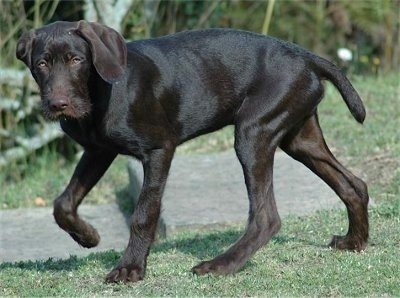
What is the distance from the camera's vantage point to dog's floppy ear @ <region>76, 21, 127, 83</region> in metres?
5.86

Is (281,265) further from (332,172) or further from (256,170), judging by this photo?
(332,172)

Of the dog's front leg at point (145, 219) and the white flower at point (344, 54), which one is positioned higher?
the dog's front leg at point (145, 219)

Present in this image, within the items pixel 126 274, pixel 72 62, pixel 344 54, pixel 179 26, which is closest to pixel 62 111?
pixel 72 62

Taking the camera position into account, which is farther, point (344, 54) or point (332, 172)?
point (344, 54)

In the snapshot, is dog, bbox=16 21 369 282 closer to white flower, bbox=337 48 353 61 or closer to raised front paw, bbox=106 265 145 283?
raised front paw, bbox=106 265 145 283

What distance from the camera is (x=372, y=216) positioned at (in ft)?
24.2

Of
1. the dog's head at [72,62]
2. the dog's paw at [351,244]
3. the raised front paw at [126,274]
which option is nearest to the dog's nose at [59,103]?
the dog's head at [72,62]

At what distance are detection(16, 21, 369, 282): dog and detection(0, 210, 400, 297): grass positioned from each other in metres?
0.13

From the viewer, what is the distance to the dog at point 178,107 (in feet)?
19.4

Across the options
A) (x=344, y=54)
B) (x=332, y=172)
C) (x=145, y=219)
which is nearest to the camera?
(x=145, y=219)

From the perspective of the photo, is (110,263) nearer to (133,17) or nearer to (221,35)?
(221,35)

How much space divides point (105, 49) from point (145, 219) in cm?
98

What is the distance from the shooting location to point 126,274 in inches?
231

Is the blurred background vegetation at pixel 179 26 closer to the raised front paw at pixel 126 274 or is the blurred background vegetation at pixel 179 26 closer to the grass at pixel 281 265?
the grass at pixel 281 265
